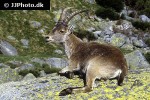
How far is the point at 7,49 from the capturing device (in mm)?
29422

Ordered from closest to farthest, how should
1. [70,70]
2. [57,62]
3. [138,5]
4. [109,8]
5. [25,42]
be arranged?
[70,70] < [57,62] < [25,42] < [109,8] < [138,5]

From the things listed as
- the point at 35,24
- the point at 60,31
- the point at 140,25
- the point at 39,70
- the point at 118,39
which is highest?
the point at 60,31

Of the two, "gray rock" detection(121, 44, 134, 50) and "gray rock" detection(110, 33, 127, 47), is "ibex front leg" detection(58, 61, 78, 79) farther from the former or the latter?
"gray rock" detection(121, 44, 134, 50)

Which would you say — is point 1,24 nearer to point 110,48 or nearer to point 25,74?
point 25,74

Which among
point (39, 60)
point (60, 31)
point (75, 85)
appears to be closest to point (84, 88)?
point (75, 85)

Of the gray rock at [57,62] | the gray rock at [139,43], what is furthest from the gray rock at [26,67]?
the gray rock at [139,43]

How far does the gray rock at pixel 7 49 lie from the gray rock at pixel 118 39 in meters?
8.64

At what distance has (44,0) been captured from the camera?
3766 cm

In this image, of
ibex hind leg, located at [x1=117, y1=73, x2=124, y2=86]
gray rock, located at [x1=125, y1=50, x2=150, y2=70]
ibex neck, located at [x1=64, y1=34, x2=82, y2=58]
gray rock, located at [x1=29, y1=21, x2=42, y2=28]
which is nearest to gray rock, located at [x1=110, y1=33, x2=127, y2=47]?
gray rock, located at [x1=29, y1=21, x2=42, y2=28]

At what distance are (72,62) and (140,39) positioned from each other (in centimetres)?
2528

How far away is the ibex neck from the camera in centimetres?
1246

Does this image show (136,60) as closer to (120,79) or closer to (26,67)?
(26,67)

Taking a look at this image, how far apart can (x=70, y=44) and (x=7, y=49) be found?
57.1 ft

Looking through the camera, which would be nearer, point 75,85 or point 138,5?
point 75,85
